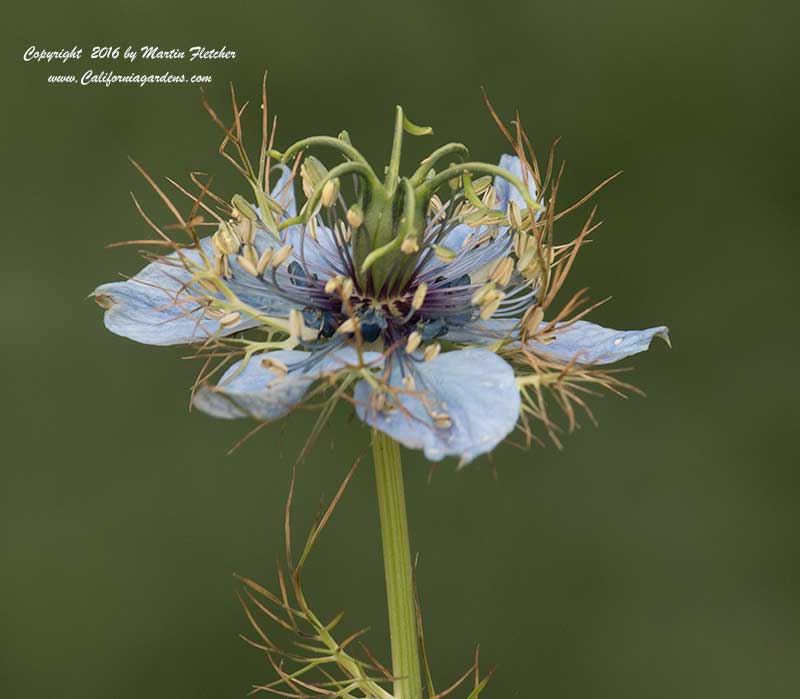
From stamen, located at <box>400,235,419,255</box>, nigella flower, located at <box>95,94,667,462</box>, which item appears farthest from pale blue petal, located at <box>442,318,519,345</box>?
stamen, located at <box>400,235,419,255</box>

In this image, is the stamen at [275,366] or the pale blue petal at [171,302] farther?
the pale blue petal at [171,302]

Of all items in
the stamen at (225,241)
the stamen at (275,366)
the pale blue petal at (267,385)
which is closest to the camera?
the pale blue petal at (267,385)

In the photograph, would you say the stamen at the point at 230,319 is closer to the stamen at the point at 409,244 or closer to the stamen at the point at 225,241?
the stamen at the point at 225,241

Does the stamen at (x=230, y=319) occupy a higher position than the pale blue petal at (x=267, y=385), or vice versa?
the stamen at (x=230, y=319)

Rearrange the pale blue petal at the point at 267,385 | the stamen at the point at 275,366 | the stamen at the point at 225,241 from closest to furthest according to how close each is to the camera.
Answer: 1. the pale blue petal at the point at 267,385
2. the stamen at the point at 275,366
3. the stamen at the point at 225,241

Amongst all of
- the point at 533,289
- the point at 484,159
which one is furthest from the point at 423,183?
the point at 484,159

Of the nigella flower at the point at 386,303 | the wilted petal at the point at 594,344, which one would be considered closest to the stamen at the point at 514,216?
the nigella flower at the point at 386,303

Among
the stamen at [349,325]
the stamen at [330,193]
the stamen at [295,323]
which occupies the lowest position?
the stamen at [349,325]

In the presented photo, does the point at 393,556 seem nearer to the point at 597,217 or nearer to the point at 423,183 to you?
the point at 423,183

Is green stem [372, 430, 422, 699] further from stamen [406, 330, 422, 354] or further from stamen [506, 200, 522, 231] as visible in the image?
stamen [506, 200, 522, 231]
